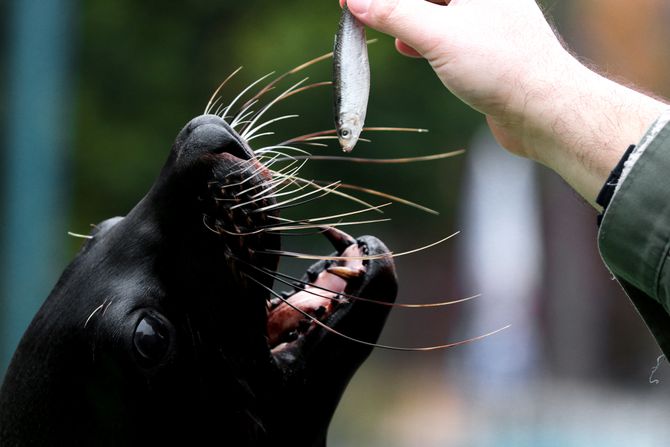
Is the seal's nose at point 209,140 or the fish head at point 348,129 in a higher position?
the fish head at point 348,129

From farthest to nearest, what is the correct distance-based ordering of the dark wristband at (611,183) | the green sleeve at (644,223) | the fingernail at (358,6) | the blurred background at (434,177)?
the blurred background at (434,177) → the fingernail at (358,6) → the dark wristband at (611,183) → the green sleeve at (644,223)

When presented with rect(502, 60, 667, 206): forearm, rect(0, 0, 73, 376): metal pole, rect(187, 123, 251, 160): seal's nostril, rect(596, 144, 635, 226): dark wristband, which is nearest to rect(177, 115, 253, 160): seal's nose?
rect(187, 123, 251, 160): seal's nostril

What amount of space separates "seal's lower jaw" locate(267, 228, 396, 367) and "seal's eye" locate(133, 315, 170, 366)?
0.33m

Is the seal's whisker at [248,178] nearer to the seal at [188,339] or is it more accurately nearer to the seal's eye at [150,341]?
the seal at [188,339]

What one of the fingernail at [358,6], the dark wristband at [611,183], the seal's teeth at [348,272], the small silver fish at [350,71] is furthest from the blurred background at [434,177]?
the dark wristband at [611,183]

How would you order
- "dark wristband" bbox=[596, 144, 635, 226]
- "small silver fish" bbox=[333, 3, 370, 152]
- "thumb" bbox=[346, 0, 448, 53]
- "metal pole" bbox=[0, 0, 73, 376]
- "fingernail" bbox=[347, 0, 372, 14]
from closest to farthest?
1. "dark wristband" bbox=[596, 144, 635, 226]
2. "thumb" bbox=[346, 0, 448, 53]
3. "fingernail" bbox=[347, 0, 372, 14]
4. "small silver fish" bbox=[333, 3, 370, 152]
5. "metal pole" bbox=[0, 0, 73, 376]

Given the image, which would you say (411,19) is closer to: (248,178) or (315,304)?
(248,178)

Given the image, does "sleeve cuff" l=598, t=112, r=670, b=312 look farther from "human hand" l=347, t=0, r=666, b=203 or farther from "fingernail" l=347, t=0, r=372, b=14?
"fingernail" l=347, t=0, r=372, b=14

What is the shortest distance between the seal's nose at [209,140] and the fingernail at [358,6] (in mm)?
463

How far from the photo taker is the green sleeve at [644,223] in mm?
2182

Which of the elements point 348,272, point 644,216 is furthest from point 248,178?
point 644,216

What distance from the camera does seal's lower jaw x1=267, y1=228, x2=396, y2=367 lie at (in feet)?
9.65

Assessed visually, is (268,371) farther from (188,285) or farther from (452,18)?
(452,18)

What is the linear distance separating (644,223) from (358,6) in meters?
0.91
